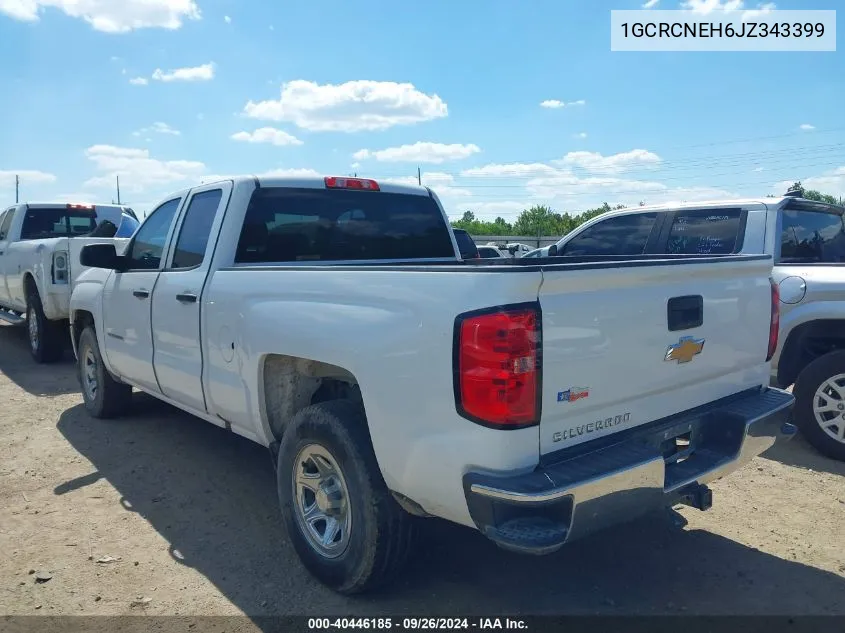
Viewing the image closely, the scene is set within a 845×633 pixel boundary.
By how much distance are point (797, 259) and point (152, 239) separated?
197 inches

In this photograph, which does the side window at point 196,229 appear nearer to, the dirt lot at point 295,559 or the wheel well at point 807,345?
the dirt lot at point 295,559

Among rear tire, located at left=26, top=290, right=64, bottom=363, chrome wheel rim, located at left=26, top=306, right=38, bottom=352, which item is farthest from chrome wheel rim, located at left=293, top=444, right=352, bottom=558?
chrome wheel rim, located at left=26, top=306, right=38, bottom=352

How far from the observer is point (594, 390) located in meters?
2.66

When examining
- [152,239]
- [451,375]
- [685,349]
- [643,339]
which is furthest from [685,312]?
[152,239]

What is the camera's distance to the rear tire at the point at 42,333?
8.66m

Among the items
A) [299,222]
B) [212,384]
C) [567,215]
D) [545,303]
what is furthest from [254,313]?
[567,215]

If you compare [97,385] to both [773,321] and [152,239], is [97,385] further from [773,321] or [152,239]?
[773,321]

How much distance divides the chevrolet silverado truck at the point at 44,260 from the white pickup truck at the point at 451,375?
4539 millimetres

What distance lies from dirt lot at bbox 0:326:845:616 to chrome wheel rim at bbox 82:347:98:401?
1.05 metres

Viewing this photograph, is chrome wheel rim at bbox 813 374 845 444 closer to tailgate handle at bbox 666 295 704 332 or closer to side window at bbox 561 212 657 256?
side window at bbox 561 212 657 256

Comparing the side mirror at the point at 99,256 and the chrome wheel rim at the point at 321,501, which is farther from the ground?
the side mirror at the point at 99,256

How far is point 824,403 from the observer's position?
5066mm

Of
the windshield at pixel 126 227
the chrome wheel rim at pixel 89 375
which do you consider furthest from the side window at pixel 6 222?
the chrome wheel rim at pixel 89 375

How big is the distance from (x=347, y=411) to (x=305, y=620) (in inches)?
36.7
